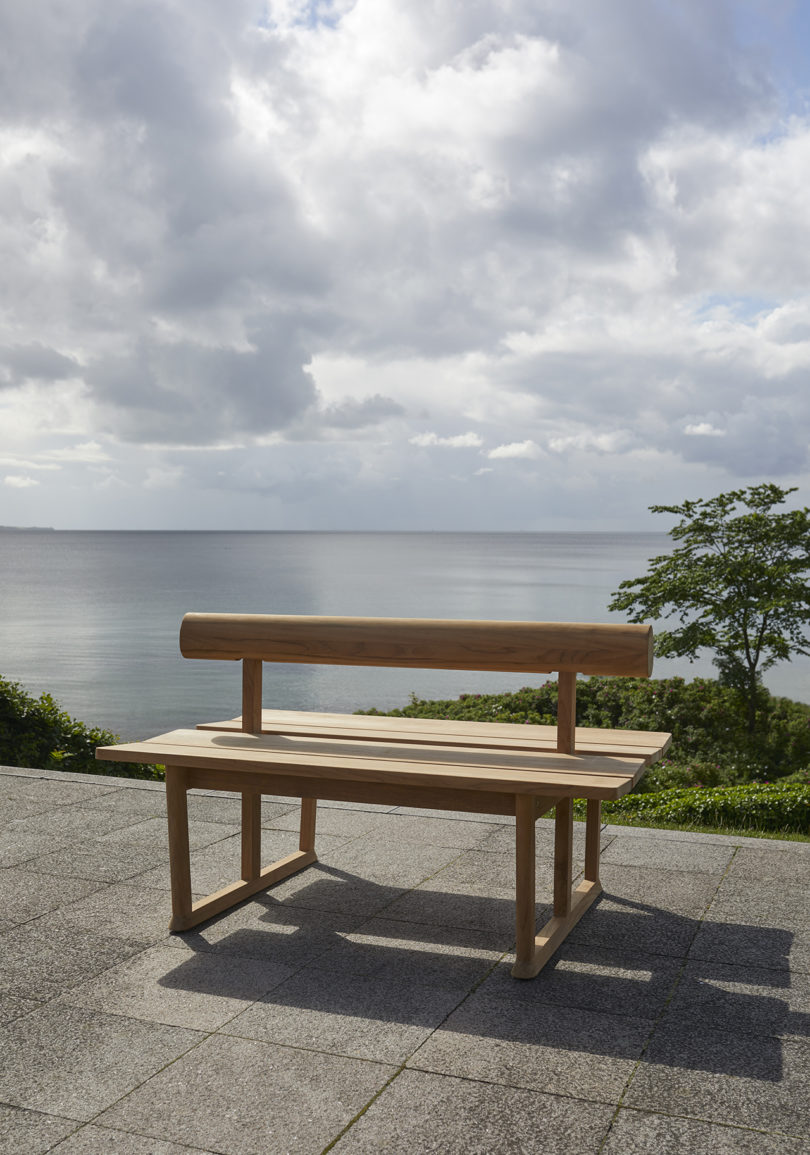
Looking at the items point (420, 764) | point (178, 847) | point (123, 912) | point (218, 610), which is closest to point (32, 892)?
point (123, 912)

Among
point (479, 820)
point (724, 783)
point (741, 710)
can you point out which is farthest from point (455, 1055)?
point (741, 710)

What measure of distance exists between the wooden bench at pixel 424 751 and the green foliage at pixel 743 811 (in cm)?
198

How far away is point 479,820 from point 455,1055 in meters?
2.73

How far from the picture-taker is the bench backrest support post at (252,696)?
167 inches

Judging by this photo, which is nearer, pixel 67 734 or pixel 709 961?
pixel 709 961

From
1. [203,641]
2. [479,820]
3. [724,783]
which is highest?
[203,641]

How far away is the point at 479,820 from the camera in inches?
221

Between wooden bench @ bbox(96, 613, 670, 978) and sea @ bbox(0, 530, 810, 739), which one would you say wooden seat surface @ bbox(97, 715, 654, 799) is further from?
sea @ bbox(0, 530, 810, 739)

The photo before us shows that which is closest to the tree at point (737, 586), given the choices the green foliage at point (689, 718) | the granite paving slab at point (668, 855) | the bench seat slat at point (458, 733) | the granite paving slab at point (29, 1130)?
the green foliage at point (689, 718)

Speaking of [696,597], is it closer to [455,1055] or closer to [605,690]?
[605,690]

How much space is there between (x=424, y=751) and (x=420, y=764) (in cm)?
24

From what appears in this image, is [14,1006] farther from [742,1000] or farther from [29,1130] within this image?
[742,1000]

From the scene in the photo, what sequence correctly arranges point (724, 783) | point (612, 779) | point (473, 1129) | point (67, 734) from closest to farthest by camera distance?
point (473, 1129)
point (612, 779)
point (67, 734)
point (724, 783)

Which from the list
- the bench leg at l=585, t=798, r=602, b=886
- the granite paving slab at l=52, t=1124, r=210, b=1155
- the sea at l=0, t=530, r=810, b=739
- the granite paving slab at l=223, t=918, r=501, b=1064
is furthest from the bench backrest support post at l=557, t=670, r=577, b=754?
the sea at l=0, t=530, r=810, b=739
